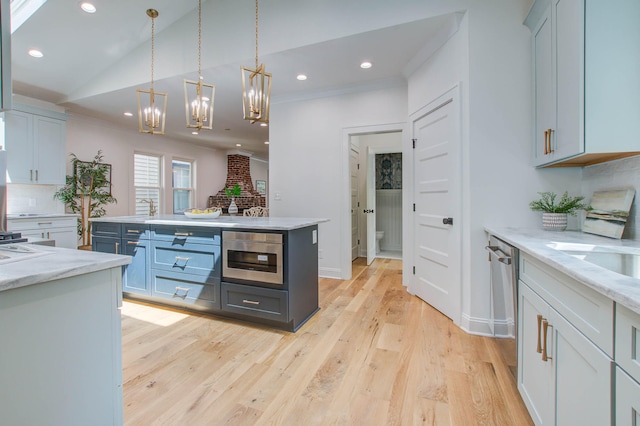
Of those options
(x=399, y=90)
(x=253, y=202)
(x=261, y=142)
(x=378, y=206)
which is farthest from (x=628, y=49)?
(x=253, y=202)

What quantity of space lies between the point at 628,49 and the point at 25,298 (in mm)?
2847

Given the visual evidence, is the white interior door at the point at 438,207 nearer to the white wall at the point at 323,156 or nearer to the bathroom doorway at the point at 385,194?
the white wall at the point at 323,156

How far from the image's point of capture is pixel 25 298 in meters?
0.87

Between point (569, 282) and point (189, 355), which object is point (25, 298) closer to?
point (189, 355)

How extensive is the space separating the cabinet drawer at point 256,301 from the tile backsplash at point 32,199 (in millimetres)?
4441

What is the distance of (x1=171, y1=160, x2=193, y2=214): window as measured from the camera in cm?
755

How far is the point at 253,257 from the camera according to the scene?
249 cm

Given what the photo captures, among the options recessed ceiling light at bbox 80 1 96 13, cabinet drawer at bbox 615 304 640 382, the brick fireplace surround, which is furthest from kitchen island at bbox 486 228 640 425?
the brick fireplace surround

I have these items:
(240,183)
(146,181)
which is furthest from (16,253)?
(240,183)

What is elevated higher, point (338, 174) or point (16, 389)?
point (338, 174)

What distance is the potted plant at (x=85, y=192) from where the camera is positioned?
5156mm

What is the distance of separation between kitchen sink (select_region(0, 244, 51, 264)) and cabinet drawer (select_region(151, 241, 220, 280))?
4.68 ft

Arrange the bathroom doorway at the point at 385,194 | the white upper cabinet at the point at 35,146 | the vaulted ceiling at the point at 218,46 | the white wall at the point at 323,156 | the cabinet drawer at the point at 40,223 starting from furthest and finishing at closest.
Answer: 1. the bathroom doorway at the point at 385,194
2. the white upper cabinet at the point at 35,146
3. the cabinet drawer at the point at 40,223
4. the white wall at the point at 323,156
5. the vaulted ceiling at the point at 218,46

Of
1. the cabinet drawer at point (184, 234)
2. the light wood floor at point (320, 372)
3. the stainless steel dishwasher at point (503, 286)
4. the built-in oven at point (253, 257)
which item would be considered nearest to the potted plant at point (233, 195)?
the cabinet drawer at point (184, 234)
